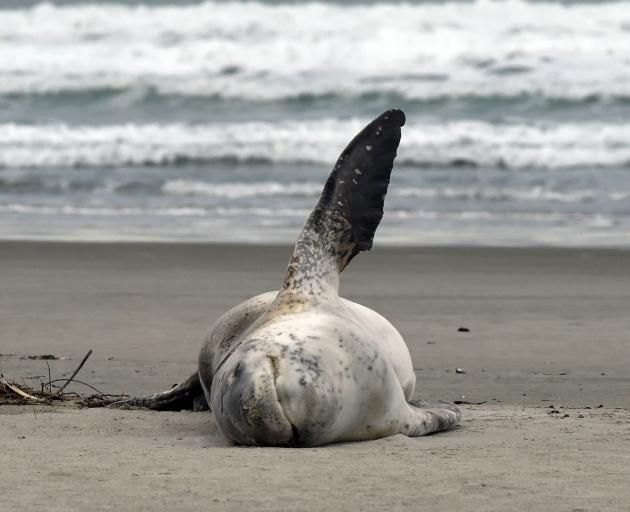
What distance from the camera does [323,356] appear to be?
183 inches

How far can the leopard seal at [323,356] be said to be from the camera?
14.9ft

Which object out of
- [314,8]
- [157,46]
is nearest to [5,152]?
[157,46]

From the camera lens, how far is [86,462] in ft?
14.5

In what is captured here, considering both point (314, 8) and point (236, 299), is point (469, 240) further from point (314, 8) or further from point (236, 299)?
point (314, 8)

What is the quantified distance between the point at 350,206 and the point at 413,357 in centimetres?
194

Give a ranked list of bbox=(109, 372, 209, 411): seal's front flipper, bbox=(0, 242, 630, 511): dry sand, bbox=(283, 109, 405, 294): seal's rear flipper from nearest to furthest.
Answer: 1. bbox=(0, 242, 630, 511): dry sand
2. bbox=(283, 109, 405, 294): seal's rear flipper
3. bbox=(109, 372, 209, 411): seal's front flipper

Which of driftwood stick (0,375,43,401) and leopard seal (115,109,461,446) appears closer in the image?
leopard seal (115,109,461,446)

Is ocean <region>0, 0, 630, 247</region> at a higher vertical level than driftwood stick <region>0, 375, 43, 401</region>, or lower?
higher

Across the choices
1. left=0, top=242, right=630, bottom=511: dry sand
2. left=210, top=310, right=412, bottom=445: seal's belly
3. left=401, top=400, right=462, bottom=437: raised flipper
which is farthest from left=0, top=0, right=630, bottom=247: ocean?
left=210, top=310, right=412, bottom=445: seal's belly

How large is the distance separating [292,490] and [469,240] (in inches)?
368

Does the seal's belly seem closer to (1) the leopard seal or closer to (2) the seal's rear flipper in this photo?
(1) the leopard seal

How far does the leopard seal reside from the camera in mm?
4551

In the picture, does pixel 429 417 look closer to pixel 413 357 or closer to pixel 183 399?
pixel 183 399

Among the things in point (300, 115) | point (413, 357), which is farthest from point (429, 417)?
point (300, 115)
